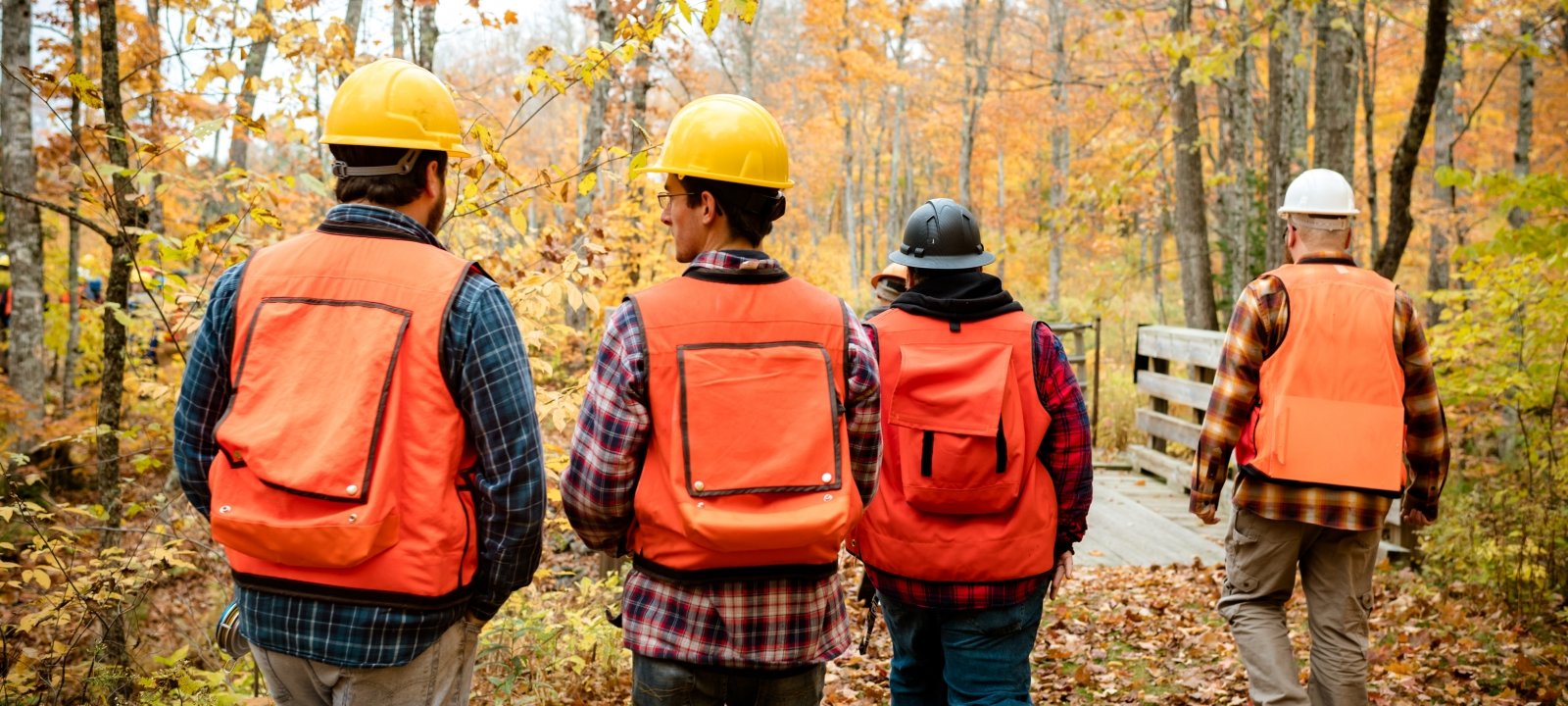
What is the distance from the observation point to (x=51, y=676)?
3881 mm

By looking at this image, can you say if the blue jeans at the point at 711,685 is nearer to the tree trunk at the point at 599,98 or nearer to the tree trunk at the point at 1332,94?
the tree trunk at the point at 1332,94

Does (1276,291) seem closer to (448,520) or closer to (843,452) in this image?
(843,452)

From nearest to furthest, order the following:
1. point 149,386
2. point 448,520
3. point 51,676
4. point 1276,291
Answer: point 448,520 → point 1276,291 → point 51,676 → point 149,386

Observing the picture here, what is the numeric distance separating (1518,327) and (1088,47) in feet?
13.3

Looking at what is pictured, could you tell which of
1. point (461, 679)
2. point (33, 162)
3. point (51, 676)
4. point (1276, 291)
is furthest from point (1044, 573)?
point (33, 162)

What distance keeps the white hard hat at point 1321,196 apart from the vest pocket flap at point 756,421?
2.28 metres

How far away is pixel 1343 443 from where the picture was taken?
137 inches

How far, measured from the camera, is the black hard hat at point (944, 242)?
3.10 metres

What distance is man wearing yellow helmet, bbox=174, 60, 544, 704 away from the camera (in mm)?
1942

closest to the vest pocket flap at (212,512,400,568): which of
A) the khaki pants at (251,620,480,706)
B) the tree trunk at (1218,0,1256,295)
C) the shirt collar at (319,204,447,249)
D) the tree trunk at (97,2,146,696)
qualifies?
the khaki pants at (251,620,480,706)

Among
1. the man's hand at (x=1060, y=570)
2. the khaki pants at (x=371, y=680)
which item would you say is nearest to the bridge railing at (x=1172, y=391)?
the man's hand at (x=1060, y=570)

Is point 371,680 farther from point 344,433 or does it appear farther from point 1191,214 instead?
point 1191,214

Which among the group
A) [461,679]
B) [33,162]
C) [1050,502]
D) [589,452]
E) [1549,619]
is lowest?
[1549,619]

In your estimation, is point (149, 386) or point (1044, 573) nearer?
point (1044, 573)
